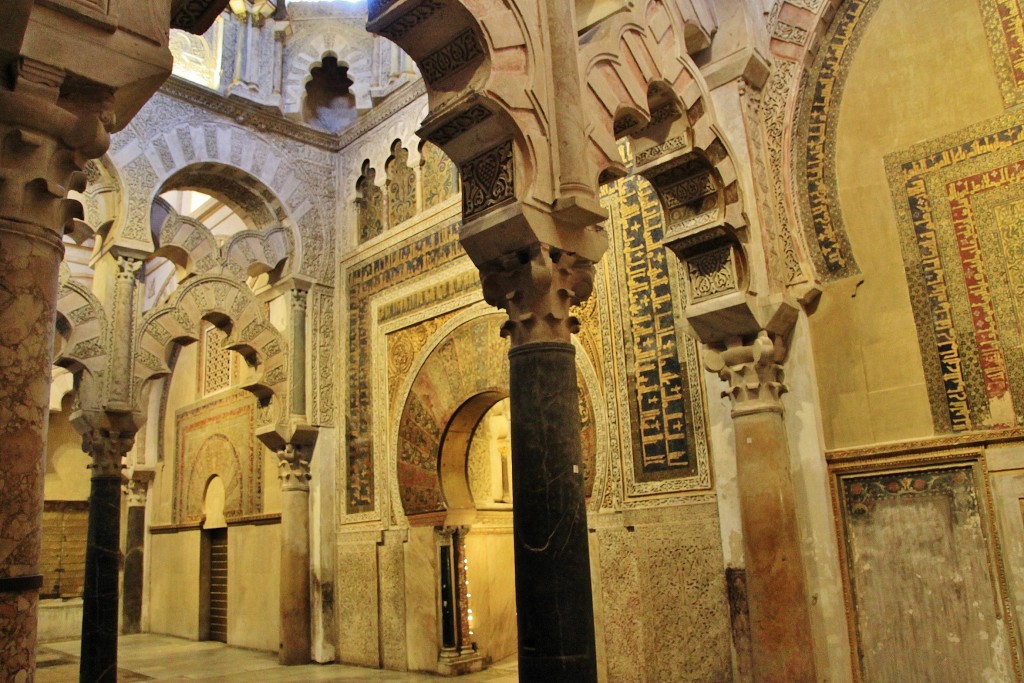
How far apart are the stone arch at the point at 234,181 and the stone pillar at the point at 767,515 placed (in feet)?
18.4

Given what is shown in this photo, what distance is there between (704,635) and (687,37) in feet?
12.7

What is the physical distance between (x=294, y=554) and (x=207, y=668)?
140 cm

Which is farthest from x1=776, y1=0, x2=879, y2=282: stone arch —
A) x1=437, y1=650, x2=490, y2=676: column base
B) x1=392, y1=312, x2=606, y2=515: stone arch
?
x1=437, y1=650, x2=490, y2=676: column base

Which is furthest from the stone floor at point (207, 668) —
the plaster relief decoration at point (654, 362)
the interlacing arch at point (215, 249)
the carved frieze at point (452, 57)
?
the carved frieze at point (452, 57)

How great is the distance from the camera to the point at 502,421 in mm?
8875

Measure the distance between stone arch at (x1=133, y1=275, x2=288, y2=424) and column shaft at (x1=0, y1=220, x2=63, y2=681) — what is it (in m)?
5.95

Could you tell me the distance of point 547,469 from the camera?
3355 millimetres

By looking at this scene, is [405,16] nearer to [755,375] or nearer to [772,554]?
[755,375]

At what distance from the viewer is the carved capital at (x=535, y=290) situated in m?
3.56

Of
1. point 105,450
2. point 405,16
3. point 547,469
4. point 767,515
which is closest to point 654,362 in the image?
point 767,515

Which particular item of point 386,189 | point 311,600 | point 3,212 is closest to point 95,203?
point 386,189

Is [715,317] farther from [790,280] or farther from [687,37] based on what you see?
[687,37]

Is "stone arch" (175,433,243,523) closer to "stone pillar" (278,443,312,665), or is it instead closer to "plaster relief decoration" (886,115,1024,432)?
"stone pillar" (278,443,312,665)

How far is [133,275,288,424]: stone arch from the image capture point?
26.1 ft
